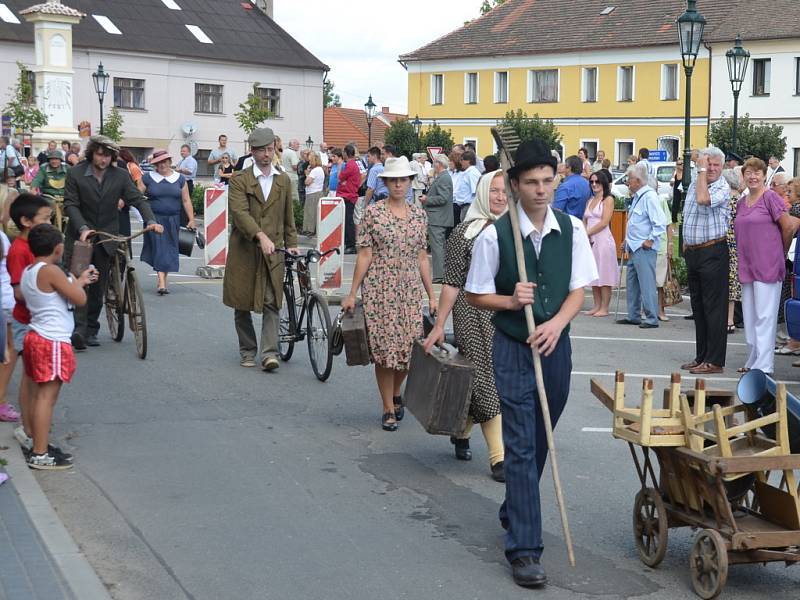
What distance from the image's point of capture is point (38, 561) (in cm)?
565

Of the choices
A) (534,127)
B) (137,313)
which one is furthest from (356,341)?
(534,127)

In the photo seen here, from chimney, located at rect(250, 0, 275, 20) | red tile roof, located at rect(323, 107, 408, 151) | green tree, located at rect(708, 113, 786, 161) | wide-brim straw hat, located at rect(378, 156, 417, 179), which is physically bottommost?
wide-brim straw hat, located at rect(378, 156, 417, 179)

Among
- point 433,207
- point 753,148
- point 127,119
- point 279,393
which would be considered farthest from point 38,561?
point 127,119

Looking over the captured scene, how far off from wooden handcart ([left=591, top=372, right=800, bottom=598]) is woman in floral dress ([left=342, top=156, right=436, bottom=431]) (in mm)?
3035

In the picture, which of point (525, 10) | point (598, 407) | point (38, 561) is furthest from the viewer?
point (525, 10)

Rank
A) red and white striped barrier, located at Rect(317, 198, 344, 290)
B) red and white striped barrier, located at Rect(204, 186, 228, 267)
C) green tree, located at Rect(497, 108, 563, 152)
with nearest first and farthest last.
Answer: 1. red and white striped barrier, located at Rect(317, 198, 344, 290)
2. red and white striped barrier, located at Rect(204, 186, 228, 267)
3. green tree, located at Rect(497, 108, 563, 152)

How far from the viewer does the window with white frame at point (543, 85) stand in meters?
68.7

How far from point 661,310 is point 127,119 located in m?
50.3

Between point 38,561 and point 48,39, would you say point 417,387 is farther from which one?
point 48,39

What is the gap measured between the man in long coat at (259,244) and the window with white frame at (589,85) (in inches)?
2266

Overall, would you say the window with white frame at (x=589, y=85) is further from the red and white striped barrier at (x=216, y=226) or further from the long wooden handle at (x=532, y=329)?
the long wooden handle at (x=532, y=329)

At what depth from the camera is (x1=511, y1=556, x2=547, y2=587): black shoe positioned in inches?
221

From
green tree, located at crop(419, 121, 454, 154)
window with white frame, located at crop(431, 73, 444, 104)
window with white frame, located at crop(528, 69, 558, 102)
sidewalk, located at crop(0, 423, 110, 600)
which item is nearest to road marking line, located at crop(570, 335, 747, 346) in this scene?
sidewalk, located at crop(0, 423, 110, 600)

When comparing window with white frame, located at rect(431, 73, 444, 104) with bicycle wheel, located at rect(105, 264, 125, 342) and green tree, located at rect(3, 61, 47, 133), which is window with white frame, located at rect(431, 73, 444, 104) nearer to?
green tree, located at rect(3, 61, 47, 133)
